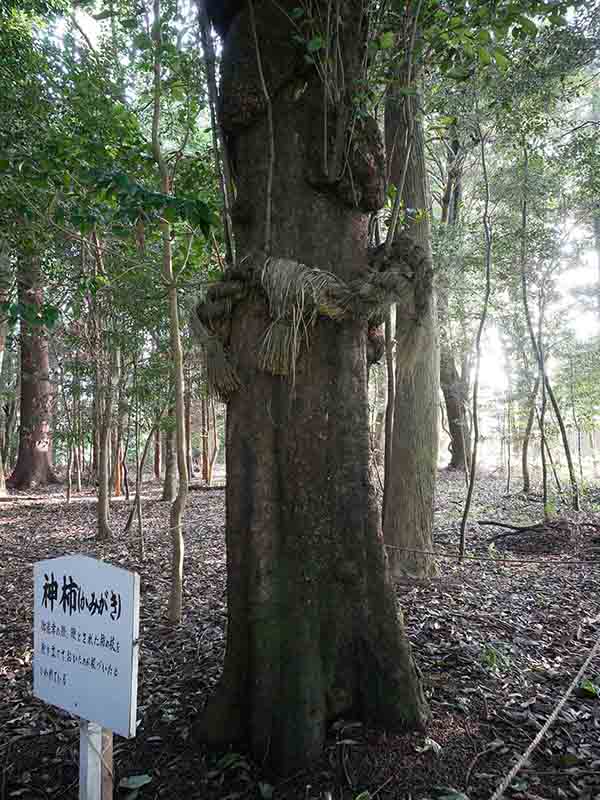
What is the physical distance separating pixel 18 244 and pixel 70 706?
4.26 metres

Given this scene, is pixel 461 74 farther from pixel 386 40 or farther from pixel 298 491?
pixel 298 491

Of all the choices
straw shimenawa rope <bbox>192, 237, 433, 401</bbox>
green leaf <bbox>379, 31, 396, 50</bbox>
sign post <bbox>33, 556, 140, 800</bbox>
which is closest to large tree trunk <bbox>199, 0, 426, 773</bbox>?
straw shimenawa rope <bbox>192, 237, 433, 401</bbox>

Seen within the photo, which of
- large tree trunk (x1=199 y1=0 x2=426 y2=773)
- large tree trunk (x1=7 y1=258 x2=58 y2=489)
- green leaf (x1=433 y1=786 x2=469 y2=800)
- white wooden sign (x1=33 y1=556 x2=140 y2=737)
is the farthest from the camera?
large tree trunk (x1=7 y1=258 x2=58 y2=489)

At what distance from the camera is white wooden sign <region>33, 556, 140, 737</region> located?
5.41 ft

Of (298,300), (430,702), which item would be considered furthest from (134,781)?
(298,300)

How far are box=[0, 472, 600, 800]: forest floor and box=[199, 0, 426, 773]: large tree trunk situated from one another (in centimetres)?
14

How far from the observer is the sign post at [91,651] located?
1.65 metres

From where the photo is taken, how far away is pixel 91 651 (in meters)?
1.73

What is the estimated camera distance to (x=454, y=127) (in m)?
5.82

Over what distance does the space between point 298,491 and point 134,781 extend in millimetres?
1310

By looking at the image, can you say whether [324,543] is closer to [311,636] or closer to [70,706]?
[311,636]

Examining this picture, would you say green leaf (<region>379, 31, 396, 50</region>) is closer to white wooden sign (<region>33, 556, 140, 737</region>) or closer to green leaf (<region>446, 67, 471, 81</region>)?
green leaf (<region>446, 67, 471, 81</region>)

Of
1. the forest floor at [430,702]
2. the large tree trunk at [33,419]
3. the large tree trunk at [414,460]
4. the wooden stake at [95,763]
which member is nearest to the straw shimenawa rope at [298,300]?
the wooden stake at [95,763]

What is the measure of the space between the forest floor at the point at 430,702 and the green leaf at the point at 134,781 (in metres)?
0.02
